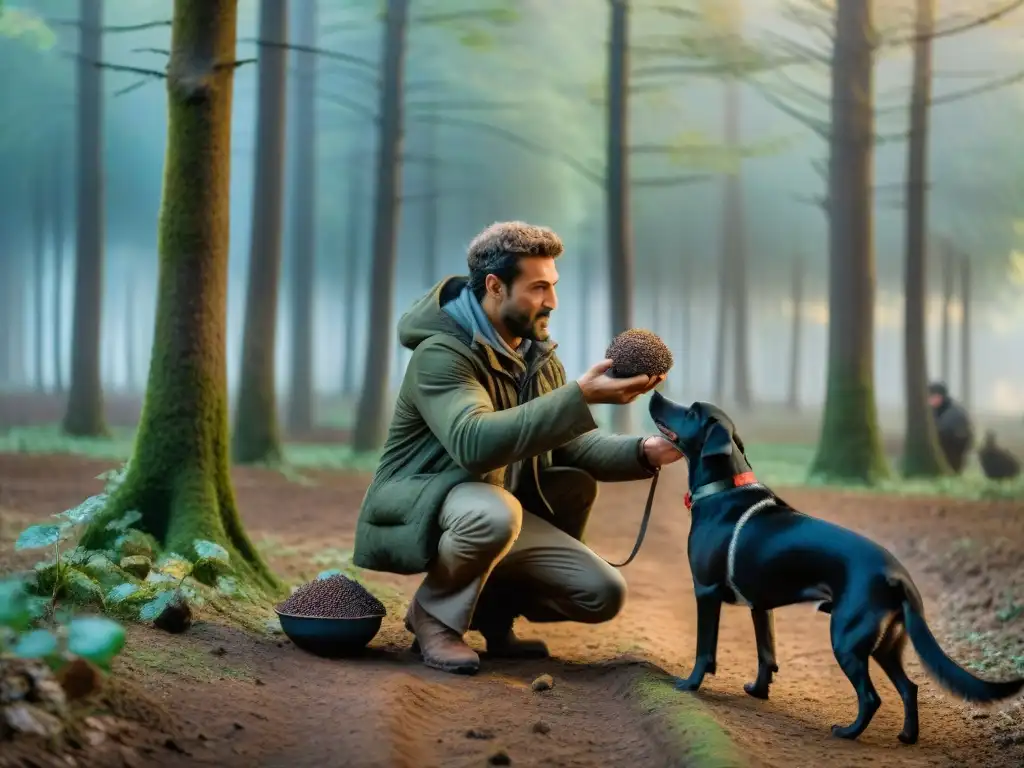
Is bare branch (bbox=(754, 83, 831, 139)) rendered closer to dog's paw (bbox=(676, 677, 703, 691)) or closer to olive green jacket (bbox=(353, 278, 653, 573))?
olive green jacket (bbox=(353, 278, 653, 573))

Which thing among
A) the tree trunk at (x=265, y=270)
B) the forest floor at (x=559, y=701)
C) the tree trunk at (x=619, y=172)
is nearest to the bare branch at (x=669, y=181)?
the tree trunk at (x=619, y=172)

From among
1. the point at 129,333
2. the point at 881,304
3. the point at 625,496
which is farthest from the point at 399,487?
the point at 129,333

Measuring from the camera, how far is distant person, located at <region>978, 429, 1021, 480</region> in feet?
34.2

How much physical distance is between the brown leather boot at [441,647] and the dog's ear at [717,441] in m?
1.16

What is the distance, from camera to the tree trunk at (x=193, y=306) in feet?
16.2

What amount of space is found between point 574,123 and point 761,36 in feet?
18.0

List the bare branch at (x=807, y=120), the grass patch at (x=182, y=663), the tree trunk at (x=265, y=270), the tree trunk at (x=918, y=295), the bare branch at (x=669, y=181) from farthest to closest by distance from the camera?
1. the bare branch at (x=669, y=181)
2. the bare branch at (x=807, y=120)
3. the tree trunk at (x=918, y=295)
4. the tree trunk at (x=265, y=270)
5. the grass patch at (x=182, y=663)

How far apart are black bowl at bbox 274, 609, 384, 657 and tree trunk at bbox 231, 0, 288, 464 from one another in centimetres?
730

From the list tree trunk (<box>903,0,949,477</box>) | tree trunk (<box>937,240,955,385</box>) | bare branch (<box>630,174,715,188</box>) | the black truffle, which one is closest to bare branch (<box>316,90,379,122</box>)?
bare branch (<box>630,174,715,188</box>)

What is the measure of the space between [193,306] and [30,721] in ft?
9.33

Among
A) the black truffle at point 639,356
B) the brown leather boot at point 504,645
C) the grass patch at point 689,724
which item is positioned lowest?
the brown leather boot at point 504,645

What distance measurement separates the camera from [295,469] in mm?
11094

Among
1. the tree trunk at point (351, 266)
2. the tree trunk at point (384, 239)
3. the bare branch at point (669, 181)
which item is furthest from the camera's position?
the tree trunk at point (351, 266)

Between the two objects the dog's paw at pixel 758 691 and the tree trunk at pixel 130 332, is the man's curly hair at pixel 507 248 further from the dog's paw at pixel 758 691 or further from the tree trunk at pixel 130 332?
the tree trunk at pixel 130 332
